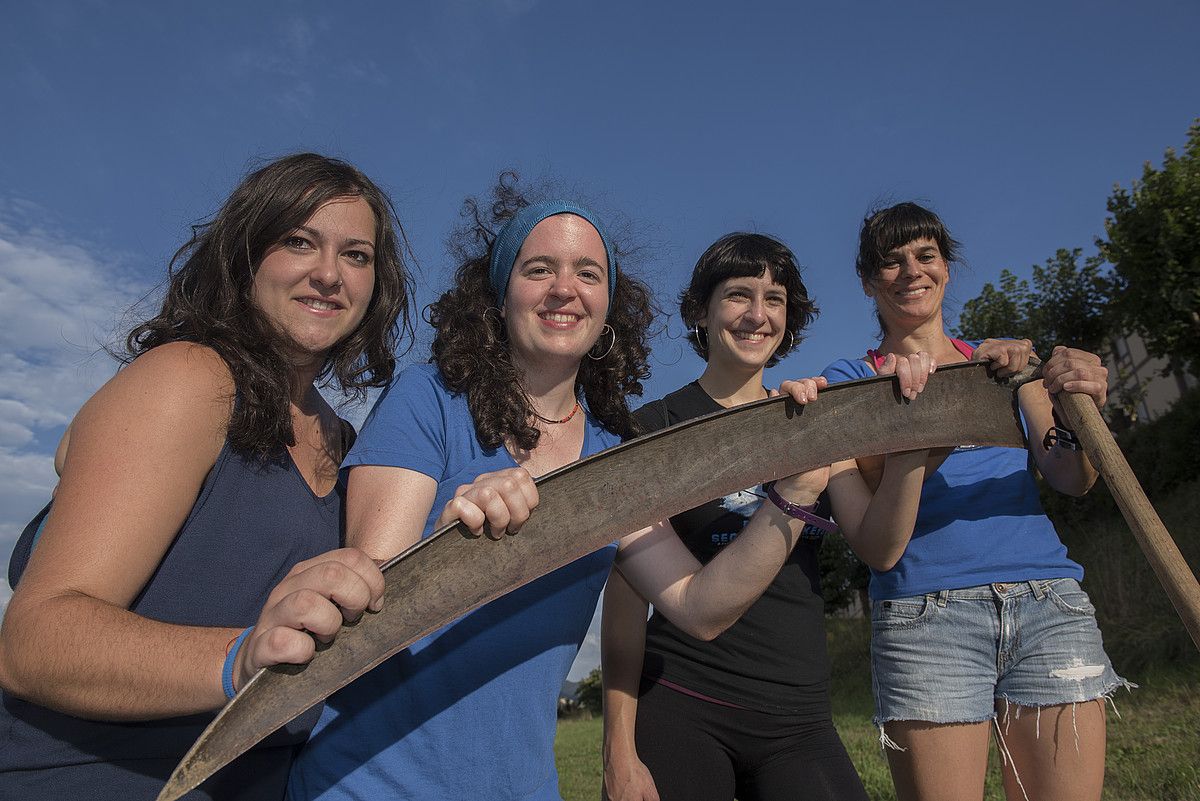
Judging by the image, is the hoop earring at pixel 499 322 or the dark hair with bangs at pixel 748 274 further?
the dark hair with bangs at pixel 748 274

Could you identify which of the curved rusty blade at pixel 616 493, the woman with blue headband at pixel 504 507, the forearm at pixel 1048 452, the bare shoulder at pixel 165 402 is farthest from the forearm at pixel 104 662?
the forearm at pixel 1048 452

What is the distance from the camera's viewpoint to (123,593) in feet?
5.58

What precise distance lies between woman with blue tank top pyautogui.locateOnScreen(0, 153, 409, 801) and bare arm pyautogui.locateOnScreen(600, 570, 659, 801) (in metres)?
1.26

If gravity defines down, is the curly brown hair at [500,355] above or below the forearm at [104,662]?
above

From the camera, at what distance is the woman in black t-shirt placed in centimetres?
290

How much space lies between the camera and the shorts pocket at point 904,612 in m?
3.02

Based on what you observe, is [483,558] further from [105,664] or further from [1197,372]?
[1197,372]

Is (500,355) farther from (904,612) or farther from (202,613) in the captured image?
(904,612)

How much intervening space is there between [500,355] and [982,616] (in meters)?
2.00

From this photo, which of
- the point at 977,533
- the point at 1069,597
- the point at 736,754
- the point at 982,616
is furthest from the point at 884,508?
the point at 736,754

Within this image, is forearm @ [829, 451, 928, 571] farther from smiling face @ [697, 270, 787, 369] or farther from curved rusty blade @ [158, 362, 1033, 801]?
smiling face @ [697, 270, 787, 369]

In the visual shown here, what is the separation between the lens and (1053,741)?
9.22 ft

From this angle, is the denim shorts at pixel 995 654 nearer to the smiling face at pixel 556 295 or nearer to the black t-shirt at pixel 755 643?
the black t-shirt at pixel 755 643

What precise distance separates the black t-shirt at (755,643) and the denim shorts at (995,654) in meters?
0.33
